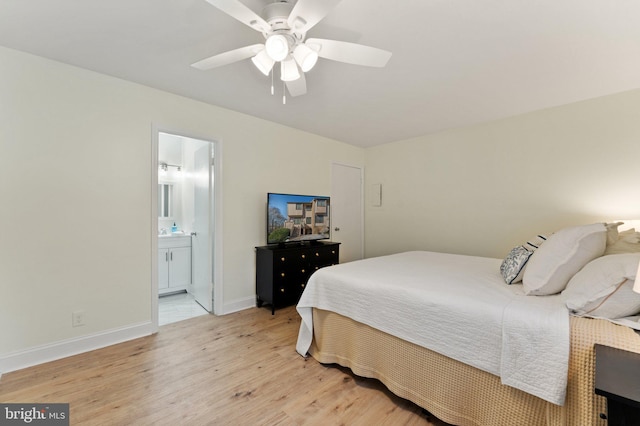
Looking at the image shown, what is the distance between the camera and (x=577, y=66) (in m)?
2.24

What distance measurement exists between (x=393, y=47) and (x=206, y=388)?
9.06 ft

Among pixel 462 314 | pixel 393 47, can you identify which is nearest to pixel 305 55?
pixel 393 47

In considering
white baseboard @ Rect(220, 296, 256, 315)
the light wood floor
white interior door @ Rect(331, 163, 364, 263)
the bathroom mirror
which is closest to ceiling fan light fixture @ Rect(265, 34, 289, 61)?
the light wood floor

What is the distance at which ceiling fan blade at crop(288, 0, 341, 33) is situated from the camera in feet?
4.08

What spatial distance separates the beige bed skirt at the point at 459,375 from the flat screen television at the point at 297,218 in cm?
149

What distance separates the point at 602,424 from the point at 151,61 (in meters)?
3.45

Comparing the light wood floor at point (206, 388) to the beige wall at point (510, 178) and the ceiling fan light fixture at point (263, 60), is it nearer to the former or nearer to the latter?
the ceiling fan light fixture at point (263, 60)

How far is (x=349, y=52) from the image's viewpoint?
1.60 meters

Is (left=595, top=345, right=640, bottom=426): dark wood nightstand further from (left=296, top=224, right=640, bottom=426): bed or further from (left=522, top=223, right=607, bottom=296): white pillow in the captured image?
(left=522, top=223, right=607, bottom=296): white pillow

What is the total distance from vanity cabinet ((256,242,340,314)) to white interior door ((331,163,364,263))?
1.07 meters

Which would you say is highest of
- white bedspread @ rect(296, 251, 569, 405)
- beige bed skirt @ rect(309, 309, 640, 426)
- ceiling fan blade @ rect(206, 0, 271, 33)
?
ceiling fan blade @ rect(206, 0, 271, 33)

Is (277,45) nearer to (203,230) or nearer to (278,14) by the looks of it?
(278,14)

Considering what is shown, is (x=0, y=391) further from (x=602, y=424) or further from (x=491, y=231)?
(x=491, y=231)

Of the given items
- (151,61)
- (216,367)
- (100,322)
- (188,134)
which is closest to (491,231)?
(216,367)
